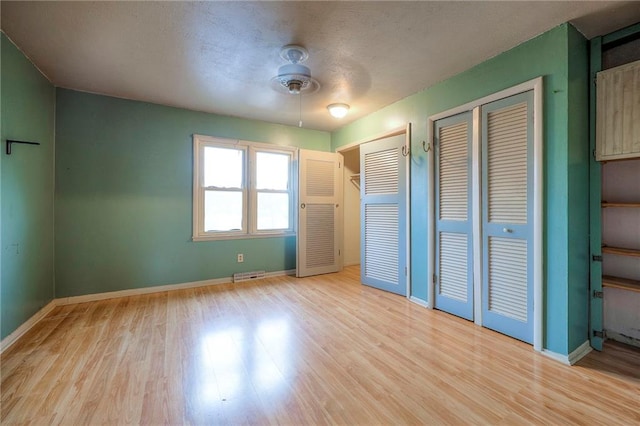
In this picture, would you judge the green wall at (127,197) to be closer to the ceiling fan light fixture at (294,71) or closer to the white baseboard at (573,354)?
the ceiling fan light fixture at (294,71)

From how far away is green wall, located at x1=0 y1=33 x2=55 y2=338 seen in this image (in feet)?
7.03

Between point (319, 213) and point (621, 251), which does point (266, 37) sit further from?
point (621, 251)

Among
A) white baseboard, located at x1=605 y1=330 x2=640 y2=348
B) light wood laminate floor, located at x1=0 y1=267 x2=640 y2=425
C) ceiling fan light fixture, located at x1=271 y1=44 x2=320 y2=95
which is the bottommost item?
light wood laminate floor, located at x1=0 y1=267 x2=640 y2=425

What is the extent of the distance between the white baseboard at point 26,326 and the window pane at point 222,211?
177 centimetres

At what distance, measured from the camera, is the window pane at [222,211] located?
3.90 metres

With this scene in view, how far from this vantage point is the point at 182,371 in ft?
5.96

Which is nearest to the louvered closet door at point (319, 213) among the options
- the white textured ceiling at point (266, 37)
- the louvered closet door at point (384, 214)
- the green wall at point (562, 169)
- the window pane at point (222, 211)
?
the louvered closet door at point (384, 214)

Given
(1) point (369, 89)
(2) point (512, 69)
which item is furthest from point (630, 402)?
(1) point (369, 89)

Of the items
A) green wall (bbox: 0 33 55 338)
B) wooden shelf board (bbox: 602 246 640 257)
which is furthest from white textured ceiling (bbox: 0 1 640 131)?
wooden shelf board (bbox: 602 246 640 257)

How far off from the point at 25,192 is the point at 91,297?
1409 millimetres

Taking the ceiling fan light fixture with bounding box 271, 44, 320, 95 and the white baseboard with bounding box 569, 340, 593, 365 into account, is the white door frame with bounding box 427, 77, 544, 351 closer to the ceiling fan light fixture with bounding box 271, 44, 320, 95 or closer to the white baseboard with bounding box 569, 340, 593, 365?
the white baseboard with bounding box 569, 340, 593, 365

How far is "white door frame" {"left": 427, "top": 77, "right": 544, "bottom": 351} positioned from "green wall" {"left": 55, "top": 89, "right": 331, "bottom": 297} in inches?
Answer: 107

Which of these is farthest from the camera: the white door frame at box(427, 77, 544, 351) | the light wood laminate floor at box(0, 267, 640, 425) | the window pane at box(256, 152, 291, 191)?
the window pane at box(256, 152, 291, 191)

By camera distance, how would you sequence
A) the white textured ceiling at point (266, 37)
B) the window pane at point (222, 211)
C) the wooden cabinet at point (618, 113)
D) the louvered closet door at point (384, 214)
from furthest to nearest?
the window pane at point (222, 211), the louvered closet door at point (384, 214), the wooden cabinet at point (618, 113), the white textured ceiling at point (266, 37)
